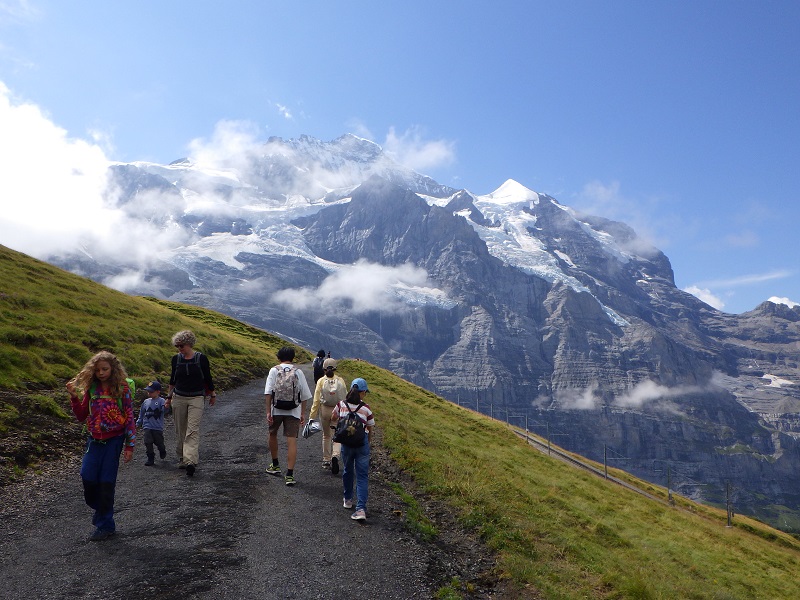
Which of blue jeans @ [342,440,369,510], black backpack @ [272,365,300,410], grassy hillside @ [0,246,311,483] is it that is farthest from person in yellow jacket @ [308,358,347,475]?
grassy hillside @ [0,246,311,483]

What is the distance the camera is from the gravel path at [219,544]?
340 inches

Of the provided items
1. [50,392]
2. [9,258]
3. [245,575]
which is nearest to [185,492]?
[245,575]

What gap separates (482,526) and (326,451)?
5.53 meters

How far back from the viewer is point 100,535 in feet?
33.3

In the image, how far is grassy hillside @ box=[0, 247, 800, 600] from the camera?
12.6 metres

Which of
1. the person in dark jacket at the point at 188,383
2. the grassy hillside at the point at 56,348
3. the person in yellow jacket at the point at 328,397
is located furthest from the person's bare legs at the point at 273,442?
the grassy hillside at the point at 56,348

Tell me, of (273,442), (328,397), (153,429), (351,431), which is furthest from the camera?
(153,429)

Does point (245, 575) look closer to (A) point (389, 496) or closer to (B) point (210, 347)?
(A) point (389, 496)

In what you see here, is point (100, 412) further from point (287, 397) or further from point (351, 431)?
point (351, 431)

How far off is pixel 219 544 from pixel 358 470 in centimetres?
324

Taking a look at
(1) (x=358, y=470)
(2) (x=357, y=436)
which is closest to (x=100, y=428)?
(2) (x=357, y=436)

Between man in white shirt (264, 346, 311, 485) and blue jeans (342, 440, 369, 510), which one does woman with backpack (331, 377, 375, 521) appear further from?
man in white shirt (264, 346, 311, 485)

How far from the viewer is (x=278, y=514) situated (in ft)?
39.5

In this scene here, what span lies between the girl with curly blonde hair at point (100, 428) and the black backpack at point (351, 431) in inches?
171
